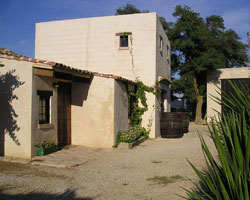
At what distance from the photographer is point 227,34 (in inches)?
942

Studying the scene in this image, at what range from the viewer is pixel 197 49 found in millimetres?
22625

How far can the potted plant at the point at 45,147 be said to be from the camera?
7457 millimetres

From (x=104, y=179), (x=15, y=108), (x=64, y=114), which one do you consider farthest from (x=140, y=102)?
(x=104, y=179)

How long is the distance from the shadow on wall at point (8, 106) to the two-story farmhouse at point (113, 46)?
21.2ft

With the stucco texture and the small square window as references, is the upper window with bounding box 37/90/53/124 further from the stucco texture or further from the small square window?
the small square window

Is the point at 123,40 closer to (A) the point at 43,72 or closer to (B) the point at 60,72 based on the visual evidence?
(B) the point at 60,72

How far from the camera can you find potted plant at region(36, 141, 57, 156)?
746cm

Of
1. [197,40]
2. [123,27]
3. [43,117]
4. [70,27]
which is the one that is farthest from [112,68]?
[197,40]

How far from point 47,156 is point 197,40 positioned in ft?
59.1

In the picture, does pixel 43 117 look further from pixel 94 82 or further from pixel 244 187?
pixel 244 187

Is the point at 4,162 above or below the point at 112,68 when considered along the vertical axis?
below

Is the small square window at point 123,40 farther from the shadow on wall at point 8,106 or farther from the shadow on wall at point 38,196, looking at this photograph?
the shadow on wall at point 38,196

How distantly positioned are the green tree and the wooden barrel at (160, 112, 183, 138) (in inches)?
390

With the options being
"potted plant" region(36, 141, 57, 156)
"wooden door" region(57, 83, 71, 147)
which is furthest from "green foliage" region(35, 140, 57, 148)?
"wooden door" region(57, 83, 71, 147)
